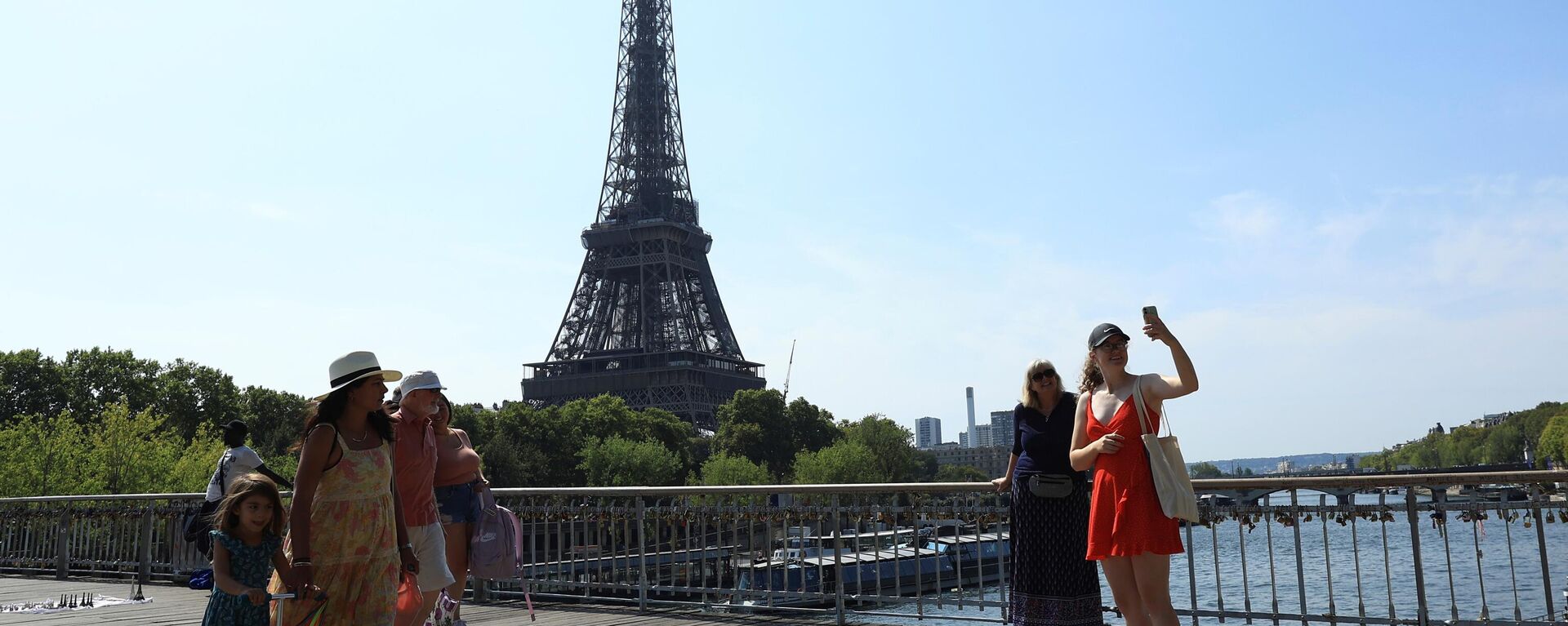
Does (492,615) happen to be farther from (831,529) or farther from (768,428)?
(768,428)

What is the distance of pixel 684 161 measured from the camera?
3533 inches

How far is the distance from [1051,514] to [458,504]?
3372 millimetres

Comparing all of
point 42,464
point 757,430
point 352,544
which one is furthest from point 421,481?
point 757,430

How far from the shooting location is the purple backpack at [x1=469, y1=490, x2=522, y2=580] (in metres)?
6.61

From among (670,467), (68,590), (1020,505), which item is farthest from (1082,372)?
(670,467)

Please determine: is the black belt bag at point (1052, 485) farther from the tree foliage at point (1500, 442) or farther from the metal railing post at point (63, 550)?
the tree foliage at point (1500, 442)

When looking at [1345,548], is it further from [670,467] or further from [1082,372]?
[1082,372]

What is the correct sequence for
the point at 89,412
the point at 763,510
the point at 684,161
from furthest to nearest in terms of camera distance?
the point at 684,161 < the point at 89,412 < the point at 763,510

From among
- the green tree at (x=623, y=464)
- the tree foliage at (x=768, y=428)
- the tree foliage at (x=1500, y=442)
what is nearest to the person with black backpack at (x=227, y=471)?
the green tree at (x=623, y=464)

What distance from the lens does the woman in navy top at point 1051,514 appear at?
19.2ft

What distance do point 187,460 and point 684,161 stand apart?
2057 inches

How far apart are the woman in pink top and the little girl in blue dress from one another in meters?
1.34

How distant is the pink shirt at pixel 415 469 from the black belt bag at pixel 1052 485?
3.16m

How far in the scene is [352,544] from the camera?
4.89 metres
